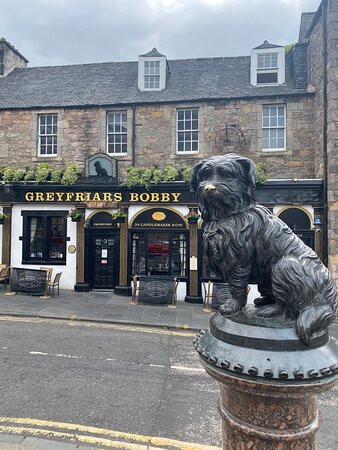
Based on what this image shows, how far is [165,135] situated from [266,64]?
568 centimetres

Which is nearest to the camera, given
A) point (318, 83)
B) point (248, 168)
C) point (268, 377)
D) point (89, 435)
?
point (268, 377)

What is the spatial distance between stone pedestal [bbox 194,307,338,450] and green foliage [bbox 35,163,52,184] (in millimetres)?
12881

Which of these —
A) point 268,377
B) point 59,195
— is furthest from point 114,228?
point 268,377

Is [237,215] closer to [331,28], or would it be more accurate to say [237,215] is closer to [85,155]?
[331,28]

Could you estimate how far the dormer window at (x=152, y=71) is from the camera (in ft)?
49.6

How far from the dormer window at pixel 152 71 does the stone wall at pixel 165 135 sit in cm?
178

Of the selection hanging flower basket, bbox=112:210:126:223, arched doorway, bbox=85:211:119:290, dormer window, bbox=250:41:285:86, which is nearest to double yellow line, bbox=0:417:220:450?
hanging flower basket, bbox=112:210:126:223

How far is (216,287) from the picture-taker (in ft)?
38.3

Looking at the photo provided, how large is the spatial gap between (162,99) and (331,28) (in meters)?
6.83

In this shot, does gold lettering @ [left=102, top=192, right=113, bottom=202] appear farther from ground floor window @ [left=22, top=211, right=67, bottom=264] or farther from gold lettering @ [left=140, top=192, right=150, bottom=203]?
ground floor window @ [left=22, top=211, right=67, bottom=264]

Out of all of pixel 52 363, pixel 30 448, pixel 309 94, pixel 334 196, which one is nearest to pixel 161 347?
pixel 52 363

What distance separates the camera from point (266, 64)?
14.4 m

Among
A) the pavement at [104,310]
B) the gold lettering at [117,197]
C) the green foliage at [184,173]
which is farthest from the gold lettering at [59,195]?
the green foliage at [184,173]

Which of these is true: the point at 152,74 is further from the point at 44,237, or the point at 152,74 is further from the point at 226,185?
the point at 226,185
